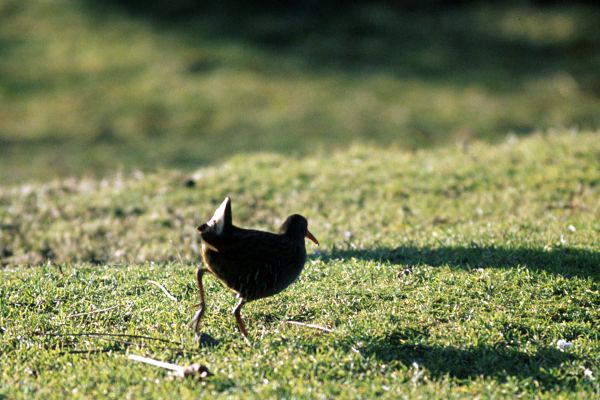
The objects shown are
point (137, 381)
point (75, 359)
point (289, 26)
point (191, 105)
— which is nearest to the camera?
point (137, 381)

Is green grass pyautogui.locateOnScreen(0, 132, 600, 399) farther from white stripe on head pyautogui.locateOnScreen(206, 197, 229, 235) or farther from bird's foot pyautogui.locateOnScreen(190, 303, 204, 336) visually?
white stripe on head pyautogui.locateOnScreen(206, 197, 229, 235)

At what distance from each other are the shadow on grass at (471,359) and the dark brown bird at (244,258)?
826mm

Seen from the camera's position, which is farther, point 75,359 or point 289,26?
point 289,26

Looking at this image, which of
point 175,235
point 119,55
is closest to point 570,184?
point 175,235

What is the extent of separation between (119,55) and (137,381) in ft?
66.1

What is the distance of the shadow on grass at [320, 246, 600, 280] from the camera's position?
7.36 m

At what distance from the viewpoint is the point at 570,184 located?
1111 cm

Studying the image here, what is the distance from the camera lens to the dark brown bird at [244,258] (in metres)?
5.84

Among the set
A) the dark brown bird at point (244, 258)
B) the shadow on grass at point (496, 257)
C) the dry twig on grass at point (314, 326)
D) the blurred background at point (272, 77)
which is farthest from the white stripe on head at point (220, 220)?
the blurred background at point (272, 77)

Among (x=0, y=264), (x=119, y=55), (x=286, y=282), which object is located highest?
(x=119, y=55)

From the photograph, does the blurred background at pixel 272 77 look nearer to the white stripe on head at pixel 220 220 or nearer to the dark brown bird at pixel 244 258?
the dark brown bird at pixel 244 258

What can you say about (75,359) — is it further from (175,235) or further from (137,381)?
(175,235)

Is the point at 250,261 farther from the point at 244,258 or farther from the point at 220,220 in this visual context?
the point at 220,220

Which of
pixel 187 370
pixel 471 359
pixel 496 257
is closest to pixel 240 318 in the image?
pixel 187 370
